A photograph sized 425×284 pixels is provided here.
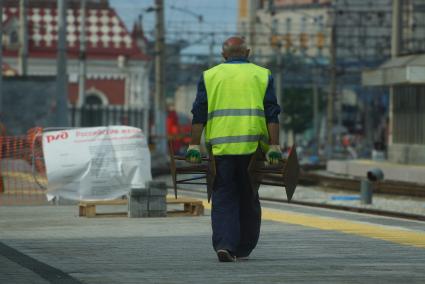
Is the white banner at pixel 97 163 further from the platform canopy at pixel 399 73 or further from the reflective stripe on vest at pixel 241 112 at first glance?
the platform canopy at pixel 399 73

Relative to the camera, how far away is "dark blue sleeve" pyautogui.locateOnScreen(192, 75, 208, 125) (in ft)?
41.7

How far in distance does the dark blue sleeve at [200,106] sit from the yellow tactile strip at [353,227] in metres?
2.89

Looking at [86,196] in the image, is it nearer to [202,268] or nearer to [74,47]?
[202,268]

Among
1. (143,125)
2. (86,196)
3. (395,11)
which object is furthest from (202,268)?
(143,125)

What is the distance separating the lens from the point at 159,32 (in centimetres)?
7025

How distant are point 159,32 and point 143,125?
6478 mm

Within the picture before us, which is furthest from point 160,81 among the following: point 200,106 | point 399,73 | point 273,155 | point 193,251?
point 273,155

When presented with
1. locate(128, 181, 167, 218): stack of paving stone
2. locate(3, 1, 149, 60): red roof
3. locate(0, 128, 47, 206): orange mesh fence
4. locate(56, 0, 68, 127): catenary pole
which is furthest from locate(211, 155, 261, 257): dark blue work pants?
locate(3, 1, 149, 60): red roof

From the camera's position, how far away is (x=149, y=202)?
19688 mm

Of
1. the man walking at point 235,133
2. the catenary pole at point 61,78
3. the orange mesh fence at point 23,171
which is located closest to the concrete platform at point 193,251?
the man walking at point 235,133

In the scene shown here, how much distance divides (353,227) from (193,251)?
459 centimetres

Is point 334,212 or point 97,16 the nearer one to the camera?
point 334,212

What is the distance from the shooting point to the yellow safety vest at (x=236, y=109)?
12625 millimetres

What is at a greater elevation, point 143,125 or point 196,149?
point 196,149
